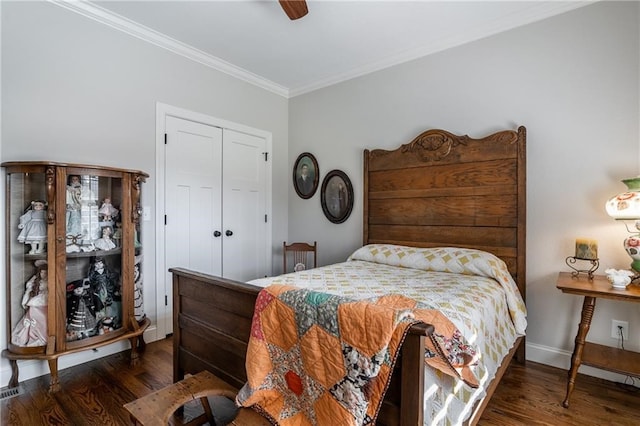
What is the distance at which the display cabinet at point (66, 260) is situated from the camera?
6.95 ft

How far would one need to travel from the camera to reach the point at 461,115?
2883 mm

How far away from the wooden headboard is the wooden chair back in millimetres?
695

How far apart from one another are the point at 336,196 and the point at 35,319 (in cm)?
279

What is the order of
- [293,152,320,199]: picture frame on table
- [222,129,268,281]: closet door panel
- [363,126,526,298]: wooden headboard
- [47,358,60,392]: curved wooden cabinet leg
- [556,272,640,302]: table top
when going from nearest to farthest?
[556,272,640,302]: table top < [47,358,60,392]: curved wooden cabinet leg < [363,126,526,298]: wooden headboard < [222,129,268,281]: closet door panel < [293,152,320,199]: picture frame on table

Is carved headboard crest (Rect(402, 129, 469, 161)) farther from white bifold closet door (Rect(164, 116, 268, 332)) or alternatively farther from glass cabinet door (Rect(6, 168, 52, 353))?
glass cabinet door (Rect(6, 168, 52, 353))

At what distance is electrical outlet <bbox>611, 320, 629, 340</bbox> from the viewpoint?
7.27ft

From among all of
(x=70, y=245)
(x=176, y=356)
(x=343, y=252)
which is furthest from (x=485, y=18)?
(x=70, y=245)

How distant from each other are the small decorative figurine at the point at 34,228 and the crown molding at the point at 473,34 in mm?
3016

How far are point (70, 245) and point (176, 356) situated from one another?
1102 millimetres

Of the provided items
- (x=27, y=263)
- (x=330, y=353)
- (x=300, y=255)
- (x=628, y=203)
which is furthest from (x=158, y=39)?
(x=628, y=203)

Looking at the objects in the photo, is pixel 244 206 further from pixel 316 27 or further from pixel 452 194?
pixel 452 194

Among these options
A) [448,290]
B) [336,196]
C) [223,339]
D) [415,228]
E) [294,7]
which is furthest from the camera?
[336,196]

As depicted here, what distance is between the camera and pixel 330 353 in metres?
1.19

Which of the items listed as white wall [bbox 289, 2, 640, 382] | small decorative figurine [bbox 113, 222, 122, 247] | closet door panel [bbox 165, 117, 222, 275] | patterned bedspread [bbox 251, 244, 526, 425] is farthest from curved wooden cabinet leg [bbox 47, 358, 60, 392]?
white wall [bbox 289, 2, 640, 382]
